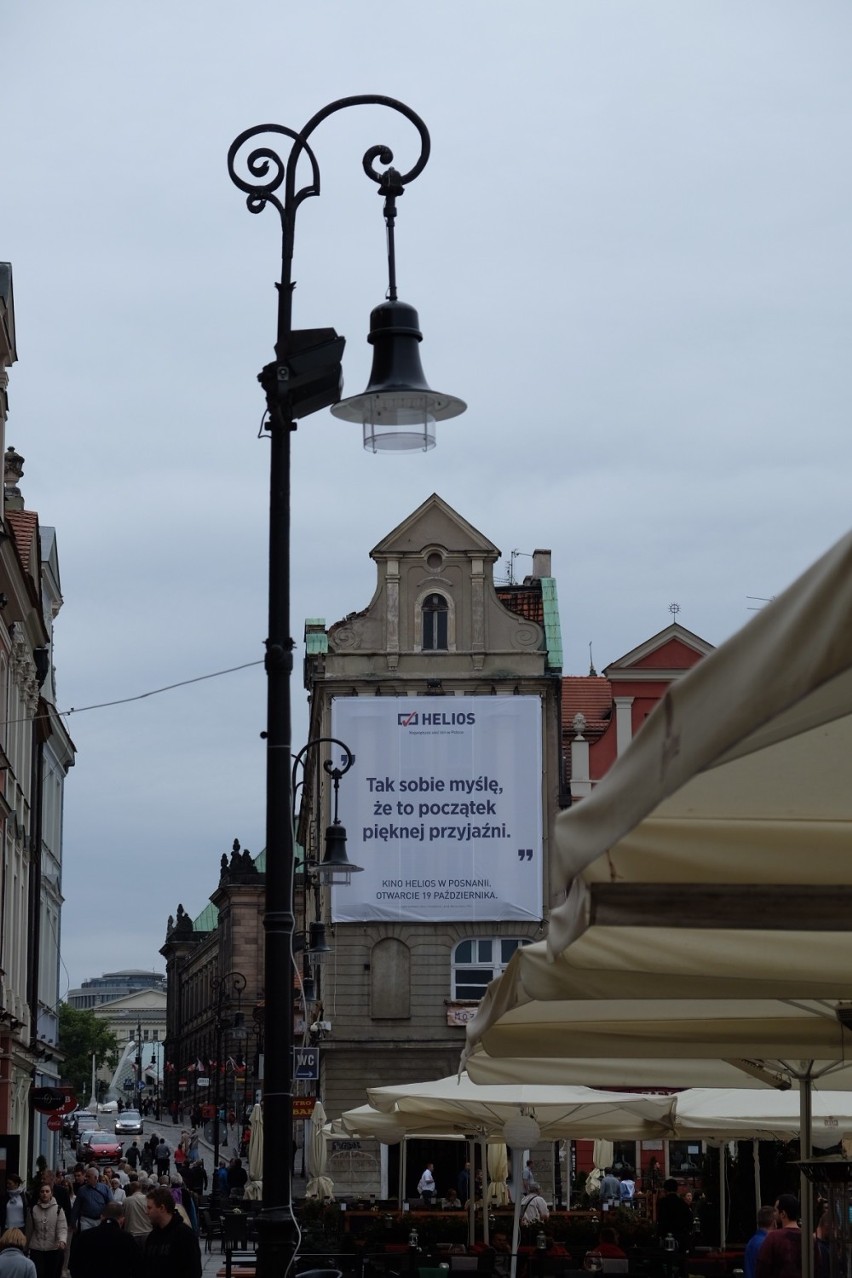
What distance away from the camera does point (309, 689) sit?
186 feet

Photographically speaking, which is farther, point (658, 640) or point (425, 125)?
point (658, 640)

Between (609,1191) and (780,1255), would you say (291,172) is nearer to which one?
(780,1255)

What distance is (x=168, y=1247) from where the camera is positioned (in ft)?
41.9

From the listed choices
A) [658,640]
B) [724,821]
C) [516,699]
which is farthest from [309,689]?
[724,821]

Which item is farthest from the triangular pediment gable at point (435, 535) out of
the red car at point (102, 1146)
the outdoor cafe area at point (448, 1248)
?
the red car at point (102, 1146)

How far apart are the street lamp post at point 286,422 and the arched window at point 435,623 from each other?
40.9m

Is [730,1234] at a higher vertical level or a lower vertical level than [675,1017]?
lower

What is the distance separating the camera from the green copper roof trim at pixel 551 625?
5231cm

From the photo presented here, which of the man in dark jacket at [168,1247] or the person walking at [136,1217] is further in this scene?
the person walking at [136,1217]

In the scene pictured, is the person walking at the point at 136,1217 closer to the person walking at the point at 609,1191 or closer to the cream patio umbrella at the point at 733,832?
the cream patio umbrella at the point at 733,832

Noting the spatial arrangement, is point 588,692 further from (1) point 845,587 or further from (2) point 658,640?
(1) point 845,587

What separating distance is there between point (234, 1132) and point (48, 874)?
4640cm

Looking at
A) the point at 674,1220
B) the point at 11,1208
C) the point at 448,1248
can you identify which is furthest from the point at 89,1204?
the point at 674,1220

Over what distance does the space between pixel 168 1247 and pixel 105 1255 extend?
1988 millimetres
